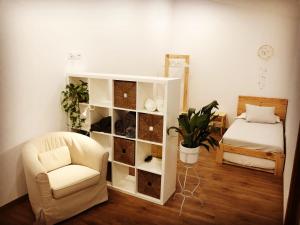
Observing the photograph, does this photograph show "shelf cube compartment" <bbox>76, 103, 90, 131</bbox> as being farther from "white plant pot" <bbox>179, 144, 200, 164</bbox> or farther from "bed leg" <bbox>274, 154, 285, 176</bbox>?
"bed leg" <bbox>274, 154, 285, 176</bbox>

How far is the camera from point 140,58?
15.7 feet

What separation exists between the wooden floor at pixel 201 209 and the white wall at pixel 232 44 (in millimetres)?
2499

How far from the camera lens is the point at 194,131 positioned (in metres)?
2.67

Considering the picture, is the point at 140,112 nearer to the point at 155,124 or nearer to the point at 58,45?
the point at 155,124

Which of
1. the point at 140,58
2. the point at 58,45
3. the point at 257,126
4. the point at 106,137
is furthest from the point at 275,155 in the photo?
the point at 58,45

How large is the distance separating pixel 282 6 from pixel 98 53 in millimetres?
3669

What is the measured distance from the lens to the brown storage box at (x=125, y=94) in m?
2.81

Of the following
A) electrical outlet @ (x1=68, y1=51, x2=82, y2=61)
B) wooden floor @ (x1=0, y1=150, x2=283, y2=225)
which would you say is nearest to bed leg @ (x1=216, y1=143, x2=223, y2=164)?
wooden floor @ (x1=0, y1=150, x2=283, y2=225)

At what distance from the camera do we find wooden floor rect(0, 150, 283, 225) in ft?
8.61

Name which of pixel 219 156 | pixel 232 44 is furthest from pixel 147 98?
pixel 232 44

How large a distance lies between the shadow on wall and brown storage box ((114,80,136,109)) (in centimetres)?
116

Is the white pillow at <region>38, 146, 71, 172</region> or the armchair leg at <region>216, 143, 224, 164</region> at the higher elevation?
the white pillow at <region>38, 146, 71, 172</region>

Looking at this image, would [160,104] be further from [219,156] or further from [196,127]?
[219,156]

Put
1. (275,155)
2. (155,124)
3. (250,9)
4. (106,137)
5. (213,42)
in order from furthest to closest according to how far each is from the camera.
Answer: (213,42) → (250,9) → (275,155) → (106,137) → (155,124)
